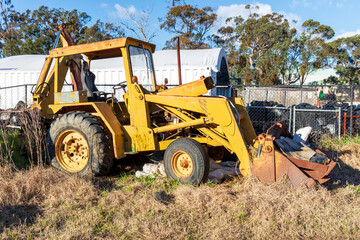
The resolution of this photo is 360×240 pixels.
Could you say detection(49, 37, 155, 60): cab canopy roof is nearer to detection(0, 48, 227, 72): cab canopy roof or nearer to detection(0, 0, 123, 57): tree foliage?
detection(0, 48, 227, 72): cab canopy roof

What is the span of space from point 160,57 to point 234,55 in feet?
71.8

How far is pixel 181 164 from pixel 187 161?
123 millimetres

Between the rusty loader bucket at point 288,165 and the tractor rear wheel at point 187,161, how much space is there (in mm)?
774

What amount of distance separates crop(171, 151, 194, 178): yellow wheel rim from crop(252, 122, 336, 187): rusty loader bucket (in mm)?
1023

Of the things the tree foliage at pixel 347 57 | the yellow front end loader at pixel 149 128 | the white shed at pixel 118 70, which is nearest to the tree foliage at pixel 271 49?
the tree foliage at pixel 347 57

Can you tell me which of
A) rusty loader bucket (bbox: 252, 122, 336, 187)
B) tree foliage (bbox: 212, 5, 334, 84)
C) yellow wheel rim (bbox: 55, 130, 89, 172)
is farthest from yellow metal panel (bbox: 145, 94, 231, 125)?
tree foliage (bbox: 212, 5, 334, 84)

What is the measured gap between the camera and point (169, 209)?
13.5 ft

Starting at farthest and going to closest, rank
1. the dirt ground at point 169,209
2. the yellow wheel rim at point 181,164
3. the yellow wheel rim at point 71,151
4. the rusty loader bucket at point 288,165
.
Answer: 1. the yellow wheel rim at point 71,151
2. the yellow wheel rim at point 181,164
3. the rusty loader bucket at point 288,165
4. the dirt ground at point 169,209

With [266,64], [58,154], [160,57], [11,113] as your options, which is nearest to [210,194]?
[58,154]

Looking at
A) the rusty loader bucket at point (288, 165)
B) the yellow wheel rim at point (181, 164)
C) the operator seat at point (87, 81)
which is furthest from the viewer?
the operator seat at point (87, 81)

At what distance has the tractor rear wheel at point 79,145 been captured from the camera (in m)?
5.26

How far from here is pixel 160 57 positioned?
57.3ft

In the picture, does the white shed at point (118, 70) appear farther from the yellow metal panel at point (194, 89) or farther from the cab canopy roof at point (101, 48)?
the yellow metal panel at point (194, 89)

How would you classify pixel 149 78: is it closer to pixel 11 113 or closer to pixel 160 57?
pixel 11 113
